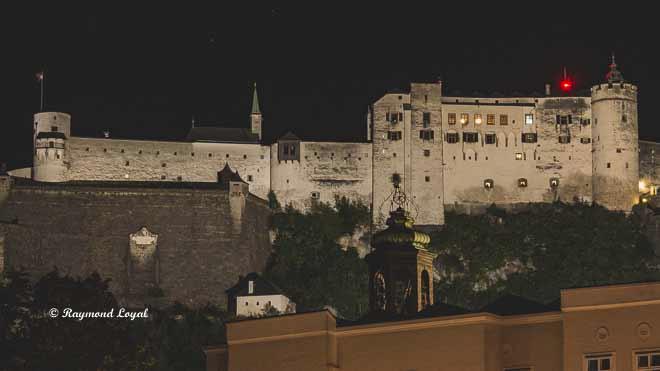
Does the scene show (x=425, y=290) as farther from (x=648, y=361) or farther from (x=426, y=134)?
(x=426, y=134)

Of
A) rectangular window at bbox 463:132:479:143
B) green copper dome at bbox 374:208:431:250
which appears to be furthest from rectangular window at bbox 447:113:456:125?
green copper dome at bbox 374:208:431:250

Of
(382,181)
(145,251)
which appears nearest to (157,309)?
(145,251)

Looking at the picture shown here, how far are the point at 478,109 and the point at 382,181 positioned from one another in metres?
6.74

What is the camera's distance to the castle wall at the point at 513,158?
272 ft

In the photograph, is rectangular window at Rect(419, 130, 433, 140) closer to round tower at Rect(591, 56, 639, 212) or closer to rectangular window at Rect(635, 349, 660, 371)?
round tower at Rect(591, 56, 639, 212)

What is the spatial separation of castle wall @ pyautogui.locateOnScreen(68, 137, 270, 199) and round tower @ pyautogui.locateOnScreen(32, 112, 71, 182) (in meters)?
0.57

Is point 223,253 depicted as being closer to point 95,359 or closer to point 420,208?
point 420,208

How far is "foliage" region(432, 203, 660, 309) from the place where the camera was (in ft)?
252

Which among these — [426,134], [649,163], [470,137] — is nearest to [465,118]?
[470,137]

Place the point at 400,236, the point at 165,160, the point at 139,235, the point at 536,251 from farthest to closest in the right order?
the point at 165,160 → the point at 536,251 → the point at 139,235 → the point at 400,236

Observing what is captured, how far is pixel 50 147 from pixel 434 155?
1919 cm

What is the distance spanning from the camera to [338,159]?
81.0m

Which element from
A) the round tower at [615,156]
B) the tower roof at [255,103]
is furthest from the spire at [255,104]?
the round tower at [615,156]

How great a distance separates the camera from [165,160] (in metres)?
80.2
